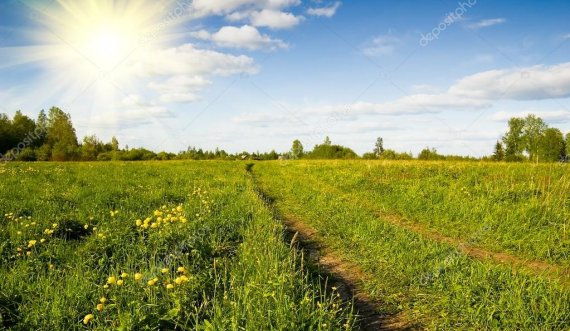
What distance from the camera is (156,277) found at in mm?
4188

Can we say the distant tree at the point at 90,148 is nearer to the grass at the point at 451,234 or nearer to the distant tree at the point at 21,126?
the distant tree at the point at 21,126

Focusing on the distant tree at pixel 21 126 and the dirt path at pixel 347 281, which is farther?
the distant tree at pixel 21 126

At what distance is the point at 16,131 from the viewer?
224ft

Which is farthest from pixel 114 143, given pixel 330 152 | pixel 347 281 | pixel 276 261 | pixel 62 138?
pixel 276 261

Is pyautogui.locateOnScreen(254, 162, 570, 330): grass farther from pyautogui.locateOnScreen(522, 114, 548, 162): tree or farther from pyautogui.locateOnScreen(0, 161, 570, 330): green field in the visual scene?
pyautogui.locateOnScreen(522, 114, 548, 162): tree

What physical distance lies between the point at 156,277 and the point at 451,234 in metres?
7.76

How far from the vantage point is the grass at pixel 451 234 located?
4.77m

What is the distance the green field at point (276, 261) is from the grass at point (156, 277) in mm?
27

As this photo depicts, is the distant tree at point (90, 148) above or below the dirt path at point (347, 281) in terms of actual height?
above

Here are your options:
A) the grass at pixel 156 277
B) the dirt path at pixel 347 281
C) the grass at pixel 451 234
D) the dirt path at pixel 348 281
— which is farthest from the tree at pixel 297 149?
the grass at pixel 156 277

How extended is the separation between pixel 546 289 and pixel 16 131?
84.9 meters

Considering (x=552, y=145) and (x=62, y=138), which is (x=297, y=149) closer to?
(x=62, y=138)

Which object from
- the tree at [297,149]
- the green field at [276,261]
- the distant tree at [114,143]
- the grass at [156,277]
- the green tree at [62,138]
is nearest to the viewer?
the grass at [156,277]

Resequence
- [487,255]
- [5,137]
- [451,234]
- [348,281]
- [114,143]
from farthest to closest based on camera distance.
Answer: [114,143], [5,137], [451,234], [487,255], [348,281]
